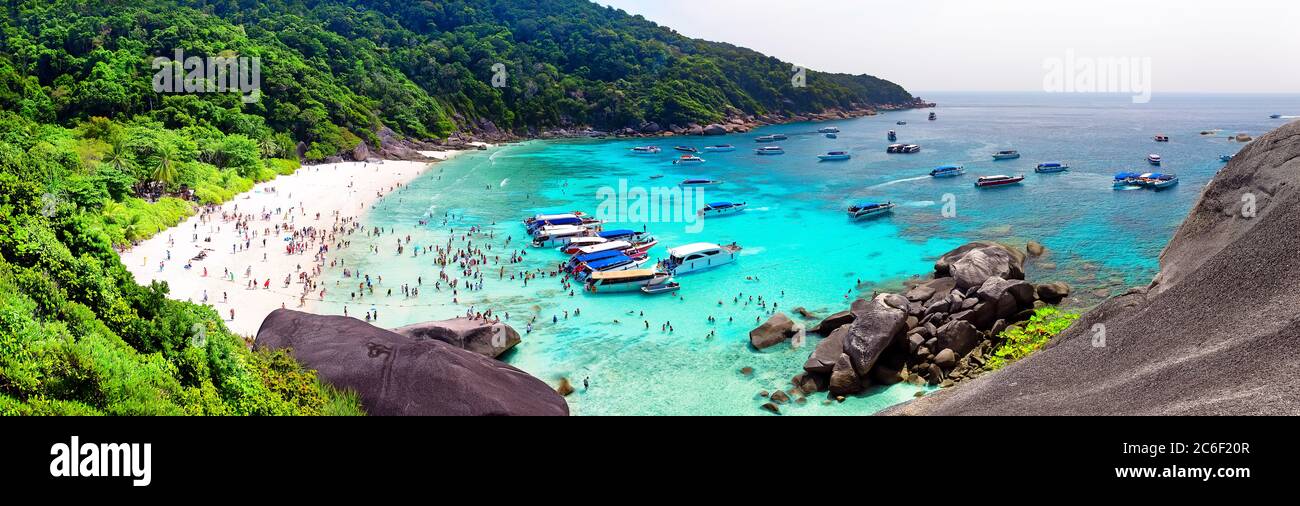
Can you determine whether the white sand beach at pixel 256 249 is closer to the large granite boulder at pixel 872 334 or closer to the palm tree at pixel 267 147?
the palm tree at pixel 267 147

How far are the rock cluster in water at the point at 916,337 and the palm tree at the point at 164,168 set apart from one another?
55053 millimetres

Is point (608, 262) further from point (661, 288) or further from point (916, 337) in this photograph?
point (916, 337)

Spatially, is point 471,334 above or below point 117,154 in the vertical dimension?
below

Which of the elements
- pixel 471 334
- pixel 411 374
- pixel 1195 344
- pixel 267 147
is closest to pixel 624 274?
pixel 471 334

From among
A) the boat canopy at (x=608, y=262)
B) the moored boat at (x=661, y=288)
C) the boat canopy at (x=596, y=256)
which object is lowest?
the moored boat at (x=661, y=288)

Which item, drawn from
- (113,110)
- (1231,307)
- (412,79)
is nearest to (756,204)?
(1231,307)

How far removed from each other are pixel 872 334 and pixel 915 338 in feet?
8.42

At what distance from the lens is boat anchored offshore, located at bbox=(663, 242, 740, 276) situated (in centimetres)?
4688

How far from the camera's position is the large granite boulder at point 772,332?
Result: 3425 cm

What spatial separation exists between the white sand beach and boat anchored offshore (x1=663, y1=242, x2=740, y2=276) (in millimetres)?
21688

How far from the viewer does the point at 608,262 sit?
4706 cm

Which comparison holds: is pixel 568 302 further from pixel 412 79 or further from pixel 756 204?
pixel 412 79

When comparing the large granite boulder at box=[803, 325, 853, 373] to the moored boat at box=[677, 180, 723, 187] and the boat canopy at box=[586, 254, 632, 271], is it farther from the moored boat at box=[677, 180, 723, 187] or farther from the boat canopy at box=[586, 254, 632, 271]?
the moored boat at box=[677, 180, 723, 187]

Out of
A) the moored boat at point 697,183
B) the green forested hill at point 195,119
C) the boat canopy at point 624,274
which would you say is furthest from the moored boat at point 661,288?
the moored boat at point 697,183
